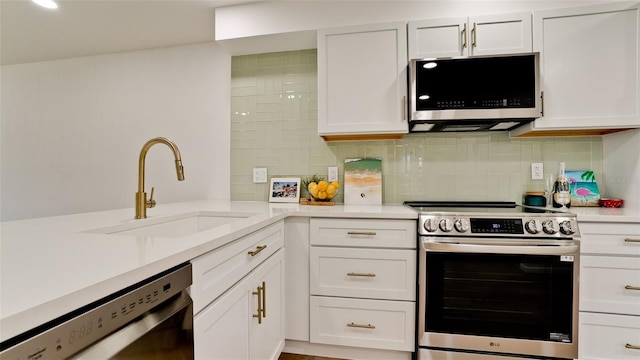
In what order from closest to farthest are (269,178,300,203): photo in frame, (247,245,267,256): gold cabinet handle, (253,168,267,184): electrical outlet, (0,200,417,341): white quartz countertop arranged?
(0,200,417,341): white quartz countertop < (247,245,267,256): gold cabinet handle < (269,178,300,203): photo in frame < (253,168,267,184): electrical outlet

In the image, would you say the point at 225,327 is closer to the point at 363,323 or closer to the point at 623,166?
the point at 363,323

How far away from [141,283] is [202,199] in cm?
199

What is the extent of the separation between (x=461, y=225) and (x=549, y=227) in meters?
0.45

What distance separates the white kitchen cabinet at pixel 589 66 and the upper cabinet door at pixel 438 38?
1.42 feet

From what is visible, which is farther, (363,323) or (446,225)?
(363,323)

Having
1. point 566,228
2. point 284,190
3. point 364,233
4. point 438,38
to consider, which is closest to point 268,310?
point 364,233

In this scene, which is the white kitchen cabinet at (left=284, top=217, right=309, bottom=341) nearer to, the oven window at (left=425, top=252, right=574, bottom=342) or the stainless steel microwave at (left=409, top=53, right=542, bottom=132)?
the oven window at (left=425, top=252, right=574, bottom=342)

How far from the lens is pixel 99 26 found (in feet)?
7.61

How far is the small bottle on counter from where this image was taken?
1876 mm

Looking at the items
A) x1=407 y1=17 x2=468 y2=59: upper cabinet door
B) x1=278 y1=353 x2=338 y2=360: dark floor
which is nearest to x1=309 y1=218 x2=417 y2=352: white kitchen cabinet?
x1=278 y1=353 x2=338 y2=360: dark floor

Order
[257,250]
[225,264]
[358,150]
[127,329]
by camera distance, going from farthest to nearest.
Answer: [358,150] → [257,250] → [225,264] → [127,329]

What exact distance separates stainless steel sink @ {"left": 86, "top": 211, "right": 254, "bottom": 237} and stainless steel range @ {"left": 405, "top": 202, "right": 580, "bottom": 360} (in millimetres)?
1121

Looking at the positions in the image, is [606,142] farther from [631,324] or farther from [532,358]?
[532,358]

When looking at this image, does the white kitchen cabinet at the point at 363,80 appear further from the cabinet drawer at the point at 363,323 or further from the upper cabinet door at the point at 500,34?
the cabinet drawer at the point at 363,323
